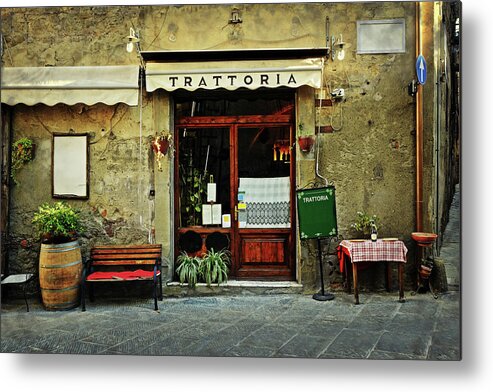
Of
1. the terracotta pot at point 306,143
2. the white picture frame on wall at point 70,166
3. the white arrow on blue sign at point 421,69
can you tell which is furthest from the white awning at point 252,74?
the white picture frame on wall at point 70,166

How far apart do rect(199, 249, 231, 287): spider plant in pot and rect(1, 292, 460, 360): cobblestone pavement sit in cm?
29

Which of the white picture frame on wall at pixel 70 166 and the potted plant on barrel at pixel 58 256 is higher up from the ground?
the white picture frame on wall at pixel 70 166

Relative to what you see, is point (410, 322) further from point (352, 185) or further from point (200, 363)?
point (200, 363)

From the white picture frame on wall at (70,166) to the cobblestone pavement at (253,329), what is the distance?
949mm

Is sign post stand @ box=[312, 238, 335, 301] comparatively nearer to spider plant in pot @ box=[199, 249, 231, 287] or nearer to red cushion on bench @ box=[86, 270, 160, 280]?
spider plant in pot @ box=[199, 249, 231, 287]

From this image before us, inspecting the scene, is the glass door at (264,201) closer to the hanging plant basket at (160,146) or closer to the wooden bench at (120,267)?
the hanging plant basket at (160,146)

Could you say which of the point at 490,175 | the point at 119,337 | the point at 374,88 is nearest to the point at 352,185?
the point at 374,88

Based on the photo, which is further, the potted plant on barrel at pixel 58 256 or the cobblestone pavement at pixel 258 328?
the potted plant on barrel at pixel 58 256

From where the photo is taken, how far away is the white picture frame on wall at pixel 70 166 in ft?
11.8

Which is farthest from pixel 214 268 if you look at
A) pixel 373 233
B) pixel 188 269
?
pixel 373 233

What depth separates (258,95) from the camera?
13.2 ft

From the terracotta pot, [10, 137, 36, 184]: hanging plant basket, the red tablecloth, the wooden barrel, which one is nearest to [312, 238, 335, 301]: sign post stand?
the red tablecloth

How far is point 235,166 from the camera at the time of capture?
4.12m

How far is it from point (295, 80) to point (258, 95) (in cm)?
47
